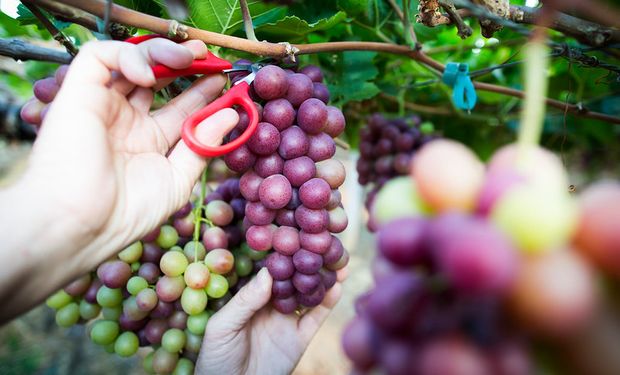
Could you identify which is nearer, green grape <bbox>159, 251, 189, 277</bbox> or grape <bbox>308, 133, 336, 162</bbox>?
grape <bbox>308, 133, 336, 162</bbox>

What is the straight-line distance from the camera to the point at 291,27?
0.89 meters

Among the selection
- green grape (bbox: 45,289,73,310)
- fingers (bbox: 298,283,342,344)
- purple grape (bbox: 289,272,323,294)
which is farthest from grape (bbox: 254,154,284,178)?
green grape (bbox: 45,289,73,310)

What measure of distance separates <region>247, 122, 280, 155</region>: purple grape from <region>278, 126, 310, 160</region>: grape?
0.02 metres

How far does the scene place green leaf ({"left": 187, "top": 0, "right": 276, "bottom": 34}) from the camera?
0.84 metres

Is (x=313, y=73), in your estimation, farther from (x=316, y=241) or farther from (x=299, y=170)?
(x=316, y=241)

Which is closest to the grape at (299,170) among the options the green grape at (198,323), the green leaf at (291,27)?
the green leaf at (291,27)

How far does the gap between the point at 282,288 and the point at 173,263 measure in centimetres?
26

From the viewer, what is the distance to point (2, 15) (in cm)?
122

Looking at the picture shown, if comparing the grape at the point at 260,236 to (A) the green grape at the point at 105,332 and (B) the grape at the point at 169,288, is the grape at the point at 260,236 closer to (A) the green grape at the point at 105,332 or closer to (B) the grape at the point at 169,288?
(B) the grape at the point at 169,288

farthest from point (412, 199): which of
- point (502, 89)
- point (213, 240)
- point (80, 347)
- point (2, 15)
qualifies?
point (80, 347)

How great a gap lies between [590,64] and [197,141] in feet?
2.59

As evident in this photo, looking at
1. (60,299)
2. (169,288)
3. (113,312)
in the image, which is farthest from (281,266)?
(60,299)

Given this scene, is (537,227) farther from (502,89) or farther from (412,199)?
(502,89)

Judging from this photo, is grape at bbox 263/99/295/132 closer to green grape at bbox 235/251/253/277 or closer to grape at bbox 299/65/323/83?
grape at bbox 299/65/323/83
